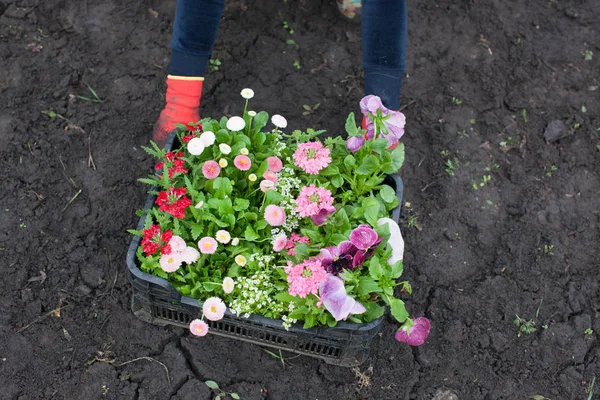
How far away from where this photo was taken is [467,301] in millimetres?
2645

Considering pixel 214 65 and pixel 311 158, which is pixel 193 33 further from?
pixel 311 158

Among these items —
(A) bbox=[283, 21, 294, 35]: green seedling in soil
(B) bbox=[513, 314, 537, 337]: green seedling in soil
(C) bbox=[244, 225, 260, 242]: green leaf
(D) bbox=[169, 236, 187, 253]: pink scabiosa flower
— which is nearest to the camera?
(D) bbox=[169, 236, 187, 253]: pink scabiosa flower

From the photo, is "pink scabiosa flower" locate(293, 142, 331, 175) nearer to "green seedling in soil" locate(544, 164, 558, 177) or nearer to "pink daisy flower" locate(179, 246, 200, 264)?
"pink daisy flower" locate(179, 246, 200, 264)

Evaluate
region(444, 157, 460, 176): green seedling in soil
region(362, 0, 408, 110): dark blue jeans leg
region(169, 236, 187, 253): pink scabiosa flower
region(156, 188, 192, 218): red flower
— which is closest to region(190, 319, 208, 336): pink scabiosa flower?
region(169, 236, 187, 253): pink scabiosa flower

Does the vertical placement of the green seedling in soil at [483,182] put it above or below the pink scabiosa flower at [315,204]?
below

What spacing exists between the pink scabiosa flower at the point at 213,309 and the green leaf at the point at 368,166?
65cm

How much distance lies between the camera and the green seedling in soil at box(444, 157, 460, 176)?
2955mm

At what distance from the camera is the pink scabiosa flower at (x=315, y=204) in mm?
2008

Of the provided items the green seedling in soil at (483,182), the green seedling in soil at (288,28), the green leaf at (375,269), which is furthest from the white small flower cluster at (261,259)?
the green seedling in soil at (288,28)

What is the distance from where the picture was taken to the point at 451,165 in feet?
9.75

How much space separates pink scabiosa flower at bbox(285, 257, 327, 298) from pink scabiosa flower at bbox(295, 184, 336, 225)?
181 millimetres

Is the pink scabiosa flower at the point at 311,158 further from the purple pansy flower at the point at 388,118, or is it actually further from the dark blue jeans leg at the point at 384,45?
the dark blue jeans leg at the point at 384,45

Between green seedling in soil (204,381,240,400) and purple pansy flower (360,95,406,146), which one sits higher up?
purple pansy flower (360,95,406,146)

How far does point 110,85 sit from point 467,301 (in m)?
1.88
